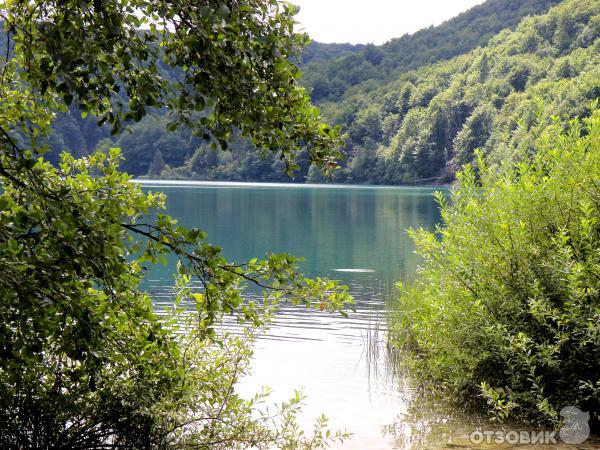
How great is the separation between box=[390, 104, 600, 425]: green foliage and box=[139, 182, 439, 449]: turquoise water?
1.88 metres

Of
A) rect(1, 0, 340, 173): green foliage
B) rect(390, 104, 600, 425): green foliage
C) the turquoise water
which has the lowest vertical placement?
the turquoise water

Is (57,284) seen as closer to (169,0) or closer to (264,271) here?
(264,271)

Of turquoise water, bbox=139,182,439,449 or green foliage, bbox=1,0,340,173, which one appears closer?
green foliage, bbox=1,0,340,173

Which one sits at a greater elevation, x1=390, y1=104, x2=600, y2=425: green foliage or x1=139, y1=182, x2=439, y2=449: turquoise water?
x1=390, y1=104, x2=600, y2=425: green foliage

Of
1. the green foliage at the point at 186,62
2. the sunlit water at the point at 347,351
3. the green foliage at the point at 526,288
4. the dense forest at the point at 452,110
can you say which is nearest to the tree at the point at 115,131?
the green foliage at the point at 186,62

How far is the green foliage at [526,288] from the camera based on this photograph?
862cm

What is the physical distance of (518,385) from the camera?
9.17 meters

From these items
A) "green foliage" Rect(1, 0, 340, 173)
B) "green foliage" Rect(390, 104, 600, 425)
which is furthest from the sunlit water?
"green foliage" Rect(1, 0, 340, 173)

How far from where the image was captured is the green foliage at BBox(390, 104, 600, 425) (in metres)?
8.62

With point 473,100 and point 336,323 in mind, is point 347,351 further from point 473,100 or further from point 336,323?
point 473,100

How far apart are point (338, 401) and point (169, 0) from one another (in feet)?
30.9

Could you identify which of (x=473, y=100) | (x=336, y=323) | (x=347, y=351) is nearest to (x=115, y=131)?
(x=347, y=351)

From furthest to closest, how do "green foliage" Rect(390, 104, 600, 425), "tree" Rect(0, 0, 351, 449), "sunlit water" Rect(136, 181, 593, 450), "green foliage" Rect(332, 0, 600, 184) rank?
1. "green foliage" Rect(332, 0, 600, 184)
2. "sunlit water" Rect(136, 181, 593, 450)
3. "green foliage" Rect(390, 104, 600, 425)
4. "tree" Rect(0, 0, 351, 449)

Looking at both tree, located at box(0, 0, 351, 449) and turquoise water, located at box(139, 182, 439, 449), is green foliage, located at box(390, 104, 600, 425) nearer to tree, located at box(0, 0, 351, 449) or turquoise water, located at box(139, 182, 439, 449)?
turquoise water, located at box(139, 182, 439, 449)
